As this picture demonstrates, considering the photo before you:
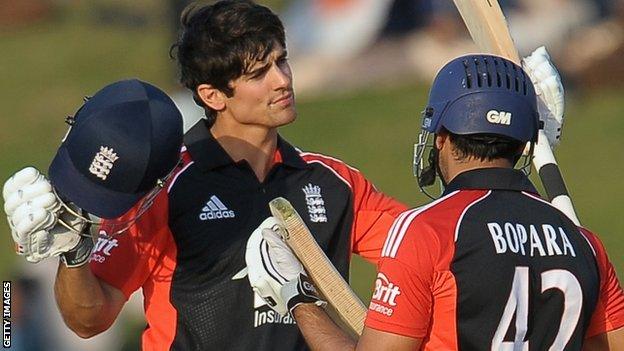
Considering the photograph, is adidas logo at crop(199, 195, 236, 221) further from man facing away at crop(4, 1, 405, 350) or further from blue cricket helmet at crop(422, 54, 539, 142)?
blue cricket helmet at crop(422, 54, 539, 142)

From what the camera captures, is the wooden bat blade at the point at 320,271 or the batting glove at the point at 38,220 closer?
the batting glove at the point at 38,220

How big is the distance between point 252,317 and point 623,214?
8.18 m

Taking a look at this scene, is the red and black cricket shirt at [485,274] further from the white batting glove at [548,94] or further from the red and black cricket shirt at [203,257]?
the white batting glove at [548,94]

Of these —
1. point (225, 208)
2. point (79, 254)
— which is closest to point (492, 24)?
point (225, 208)

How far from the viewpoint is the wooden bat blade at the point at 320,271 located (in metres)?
3.95

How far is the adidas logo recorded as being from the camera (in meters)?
4.33

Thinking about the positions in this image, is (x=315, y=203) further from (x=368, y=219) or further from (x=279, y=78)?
(x=279, y=78)

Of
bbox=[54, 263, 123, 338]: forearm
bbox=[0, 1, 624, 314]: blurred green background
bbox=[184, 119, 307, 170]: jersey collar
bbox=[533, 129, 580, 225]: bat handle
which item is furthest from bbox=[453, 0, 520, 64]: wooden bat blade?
bbox=[0, 1, 624, 314]: blurred green background

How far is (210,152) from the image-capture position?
4.43m

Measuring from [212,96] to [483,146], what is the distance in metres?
1.10

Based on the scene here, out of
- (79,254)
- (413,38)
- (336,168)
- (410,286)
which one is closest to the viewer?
(410,286)

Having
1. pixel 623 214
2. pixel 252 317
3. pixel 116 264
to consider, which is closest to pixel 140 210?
pixel 116 264

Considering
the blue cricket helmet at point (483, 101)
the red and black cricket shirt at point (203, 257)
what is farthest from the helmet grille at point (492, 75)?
the red and black cricket shirt at point (203, 257)

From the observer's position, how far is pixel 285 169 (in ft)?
14.9
